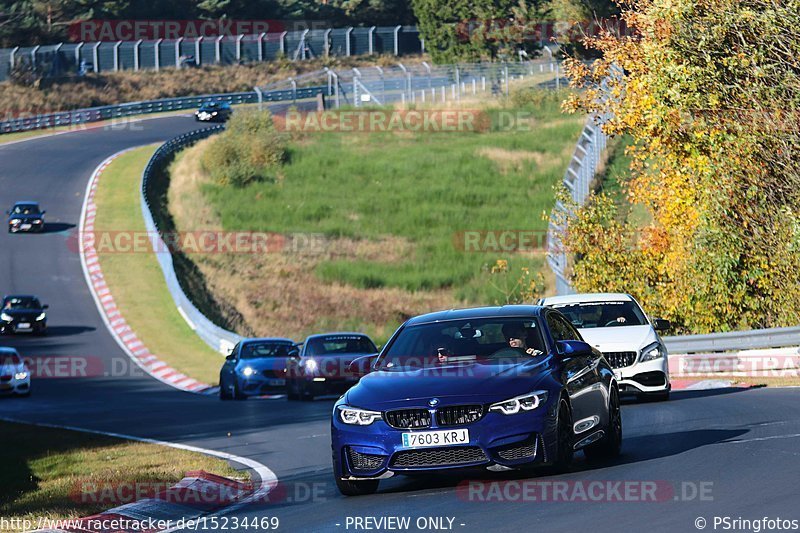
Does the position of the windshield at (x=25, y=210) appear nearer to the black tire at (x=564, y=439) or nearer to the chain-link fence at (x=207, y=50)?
the chain-link fence at (x=207, y=50)

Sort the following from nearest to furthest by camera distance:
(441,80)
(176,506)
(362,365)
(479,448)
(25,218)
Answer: (479,448), (176,506), (362,365), (25,218), (441,80)

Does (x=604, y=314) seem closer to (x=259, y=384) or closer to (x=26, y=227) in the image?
(x=259, y=384)

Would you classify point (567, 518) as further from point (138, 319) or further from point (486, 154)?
point (486, 154)

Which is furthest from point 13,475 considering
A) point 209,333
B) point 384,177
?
point 384,177

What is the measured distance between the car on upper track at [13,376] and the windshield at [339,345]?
806cm

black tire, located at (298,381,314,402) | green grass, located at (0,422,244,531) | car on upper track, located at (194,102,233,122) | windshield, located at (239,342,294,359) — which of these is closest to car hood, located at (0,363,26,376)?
windshield, located at (239,342,294,359)

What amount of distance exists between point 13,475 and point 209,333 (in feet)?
78.6

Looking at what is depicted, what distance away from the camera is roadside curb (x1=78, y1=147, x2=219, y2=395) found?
34844 mm

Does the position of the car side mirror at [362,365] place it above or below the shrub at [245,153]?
above

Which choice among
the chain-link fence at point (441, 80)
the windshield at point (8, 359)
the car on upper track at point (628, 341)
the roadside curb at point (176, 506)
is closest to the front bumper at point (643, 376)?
the car on upper track at point (628, 341)

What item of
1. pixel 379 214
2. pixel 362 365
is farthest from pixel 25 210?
pixel 362 365

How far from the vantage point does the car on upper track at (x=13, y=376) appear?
99.0 ft

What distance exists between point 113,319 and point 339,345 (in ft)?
59.9

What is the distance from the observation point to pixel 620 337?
17859 mm
